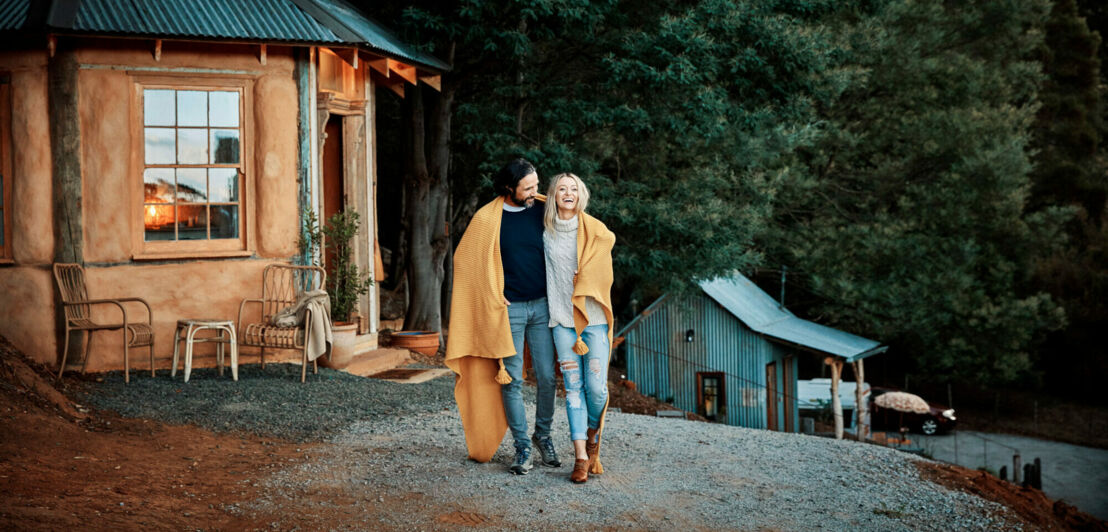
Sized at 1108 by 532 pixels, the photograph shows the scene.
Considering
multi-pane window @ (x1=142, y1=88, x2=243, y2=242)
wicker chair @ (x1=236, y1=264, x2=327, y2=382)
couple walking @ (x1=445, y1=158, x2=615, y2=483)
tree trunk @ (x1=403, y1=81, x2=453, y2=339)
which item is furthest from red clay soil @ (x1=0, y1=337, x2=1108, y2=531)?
tree trunk @ (x1=403, y1=81, x2=453, y2=339)

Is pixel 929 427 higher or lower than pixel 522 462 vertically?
lower

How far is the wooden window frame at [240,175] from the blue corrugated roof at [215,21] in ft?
1.75

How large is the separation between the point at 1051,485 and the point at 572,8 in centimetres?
1324

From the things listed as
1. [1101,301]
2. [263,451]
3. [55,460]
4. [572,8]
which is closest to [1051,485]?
[1101,301]

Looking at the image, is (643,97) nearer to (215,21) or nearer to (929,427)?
(215,21)

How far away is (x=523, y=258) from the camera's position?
5.65 metres

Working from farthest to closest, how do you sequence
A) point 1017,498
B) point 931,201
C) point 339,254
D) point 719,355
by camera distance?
1. point 931,201
2. point 719,355
3. point 339,254
4. point 1017,498

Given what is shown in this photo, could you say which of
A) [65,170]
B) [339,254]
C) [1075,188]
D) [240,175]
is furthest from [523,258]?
[1075,188]

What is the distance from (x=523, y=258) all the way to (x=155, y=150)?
5363mm

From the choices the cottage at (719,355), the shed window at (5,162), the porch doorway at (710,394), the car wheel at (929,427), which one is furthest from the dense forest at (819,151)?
the shed window at (5,162)

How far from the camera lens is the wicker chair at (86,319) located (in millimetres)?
8586

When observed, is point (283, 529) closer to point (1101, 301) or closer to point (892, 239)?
point (892, 239)

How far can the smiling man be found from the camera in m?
5.65

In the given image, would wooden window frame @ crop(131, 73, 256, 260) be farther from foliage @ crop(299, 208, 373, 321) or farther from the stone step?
the stone step
